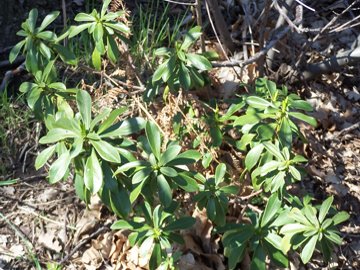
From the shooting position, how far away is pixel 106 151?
7.16 ft

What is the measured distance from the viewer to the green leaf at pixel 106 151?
217cm

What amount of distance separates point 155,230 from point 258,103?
2.25 ft

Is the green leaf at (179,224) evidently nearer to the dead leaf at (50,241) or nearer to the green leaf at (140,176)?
the green leaf at (140,176)

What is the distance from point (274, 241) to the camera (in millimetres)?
2527

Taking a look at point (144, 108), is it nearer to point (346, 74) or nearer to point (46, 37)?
point (46, 37)

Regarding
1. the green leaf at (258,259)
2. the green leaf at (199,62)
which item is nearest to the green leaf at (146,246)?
the green leaf at (258,259)

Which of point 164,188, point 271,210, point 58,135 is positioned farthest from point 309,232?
point 58,135

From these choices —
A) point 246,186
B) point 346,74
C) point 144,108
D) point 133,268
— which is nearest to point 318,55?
point 346,74

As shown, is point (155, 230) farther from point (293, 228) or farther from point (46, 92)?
point (46, 92)

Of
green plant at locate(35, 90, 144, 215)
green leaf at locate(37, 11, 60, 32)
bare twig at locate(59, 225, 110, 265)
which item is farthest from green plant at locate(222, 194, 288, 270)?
green leaf at locate(37, 11, 60, 32)

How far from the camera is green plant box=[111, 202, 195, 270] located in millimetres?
2488

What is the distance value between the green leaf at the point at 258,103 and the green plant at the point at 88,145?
20.9 inches

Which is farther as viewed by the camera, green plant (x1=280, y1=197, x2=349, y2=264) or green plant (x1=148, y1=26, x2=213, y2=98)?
green plant (x1=148, y1=26, x2=213, y2=98)

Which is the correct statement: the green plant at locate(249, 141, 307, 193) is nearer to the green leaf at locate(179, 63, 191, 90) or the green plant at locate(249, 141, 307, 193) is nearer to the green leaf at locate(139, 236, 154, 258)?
the green leaf at locate(179, 63, 191, 90)
